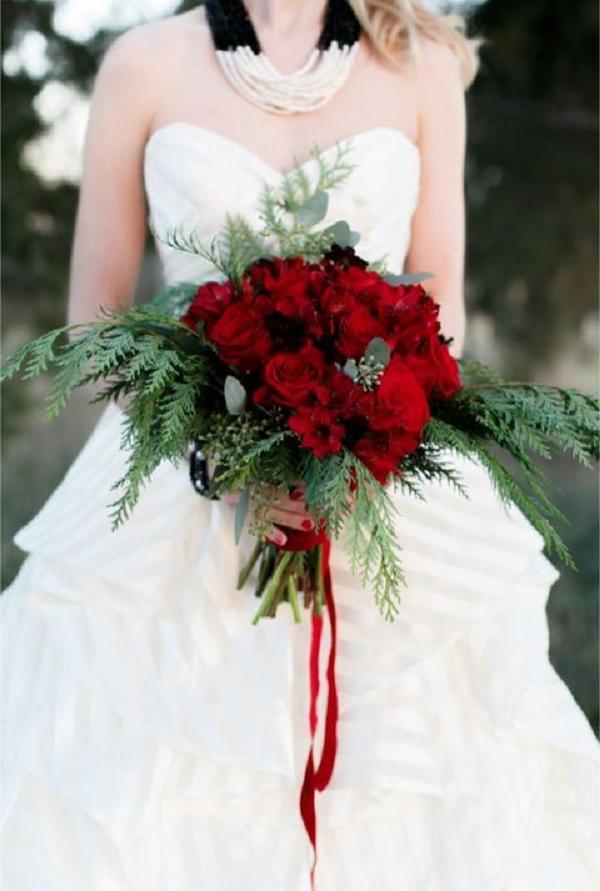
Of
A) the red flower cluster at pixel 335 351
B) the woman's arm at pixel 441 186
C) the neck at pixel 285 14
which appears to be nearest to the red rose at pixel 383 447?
the red flower cluster at pixel 335 351

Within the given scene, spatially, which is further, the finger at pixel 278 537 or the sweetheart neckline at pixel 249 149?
the sweetheart neckline at pixel 249 149

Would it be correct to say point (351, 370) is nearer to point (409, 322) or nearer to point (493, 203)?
point (409, 322)

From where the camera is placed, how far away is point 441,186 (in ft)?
5.59

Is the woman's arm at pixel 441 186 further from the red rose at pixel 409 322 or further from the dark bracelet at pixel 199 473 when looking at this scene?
the dark bracelet at pixel 199 473

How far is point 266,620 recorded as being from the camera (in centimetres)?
139

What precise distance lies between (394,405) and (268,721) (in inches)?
19.4

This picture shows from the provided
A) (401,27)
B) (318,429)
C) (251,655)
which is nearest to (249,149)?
(401,27)

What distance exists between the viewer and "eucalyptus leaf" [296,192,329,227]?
139 centimetres

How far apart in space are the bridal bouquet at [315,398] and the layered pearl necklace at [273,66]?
1.41 ft

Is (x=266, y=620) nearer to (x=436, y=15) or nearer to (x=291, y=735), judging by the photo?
(x=291, y=735)

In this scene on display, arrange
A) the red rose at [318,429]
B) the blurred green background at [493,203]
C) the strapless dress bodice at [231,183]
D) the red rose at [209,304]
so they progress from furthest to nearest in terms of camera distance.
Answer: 1. the blurred green background at [493,203]
2. the strapless dress bodice at [231,183]
3. the red rose at [209,304]
4. the red rose at [318,429]

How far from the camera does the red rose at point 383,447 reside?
1128 millimetres

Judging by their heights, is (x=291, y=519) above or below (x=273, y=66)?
below

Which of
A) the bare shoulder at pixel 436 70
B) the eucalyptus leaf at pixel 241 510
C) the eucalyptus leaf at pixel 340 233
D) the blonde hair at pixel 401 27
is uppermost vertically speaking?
the blonde hair at pixel 401 27
